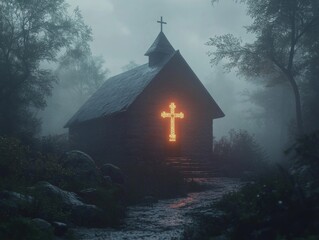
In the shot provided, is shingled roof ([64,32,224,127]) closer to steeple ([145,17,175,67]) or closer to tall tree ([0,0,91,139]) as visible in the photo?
steeple ([145,17,175,67])

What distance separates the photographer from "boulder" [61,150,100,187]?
13.4m

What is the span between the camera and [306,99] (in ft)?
92.7

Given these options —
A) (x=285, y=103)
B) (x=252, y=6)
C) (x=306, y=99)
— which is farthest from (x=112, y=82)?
(x=285, y=103)

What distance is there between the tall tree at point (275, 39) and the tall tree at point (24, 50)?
1324 centimetres

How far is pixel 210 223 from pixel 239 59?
23078 millimetres

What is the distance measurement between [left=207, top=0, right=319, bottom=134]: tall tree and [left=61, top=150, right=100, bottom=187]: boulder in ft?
51.3

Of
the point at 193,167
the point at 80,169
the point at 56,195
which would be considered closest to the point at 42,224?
the point at 56,195

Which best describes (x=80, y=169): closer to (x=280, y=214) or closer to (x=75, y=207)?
(x=75, y=207)

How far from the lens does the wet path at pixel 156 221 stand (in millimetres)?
8680

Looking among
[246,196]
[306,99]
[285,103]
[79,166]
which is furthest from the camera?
[285,103]

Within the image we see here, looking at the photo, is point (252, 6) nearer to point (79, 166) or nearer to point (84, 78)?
point (79, 166)

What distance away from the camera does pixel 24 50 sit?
96.3 feet

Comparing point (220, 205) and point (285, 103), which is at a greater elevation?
point (285, 103)

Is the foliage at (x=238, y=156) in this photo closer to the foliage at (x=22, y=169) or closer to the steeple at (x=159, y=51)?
the steeple at (x=159, y=51)
